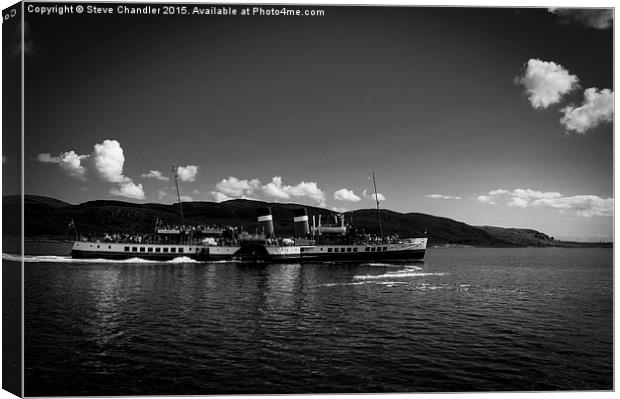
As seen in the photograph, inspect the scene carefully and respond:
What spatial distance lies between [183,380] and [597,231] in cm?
767

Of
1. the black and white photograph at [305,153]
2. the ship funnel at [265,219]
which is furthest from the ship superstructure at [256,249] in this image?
the black and white photograph at [305,153]

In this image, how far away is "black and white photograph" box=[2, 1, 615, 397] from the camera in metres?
8.66

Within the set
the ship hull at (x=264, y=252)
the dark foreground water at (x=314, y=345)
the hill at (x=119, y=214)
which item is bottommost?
the dark foreground water at (x=314, y=345)

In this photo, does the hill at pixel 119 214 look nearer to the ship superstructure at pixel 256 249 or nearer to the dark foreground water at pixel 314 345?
the dark foreground water at pixel 314 345

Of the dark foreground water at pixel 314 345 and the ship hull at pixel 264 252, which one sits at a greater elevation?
the ship hull at pixel 264 252

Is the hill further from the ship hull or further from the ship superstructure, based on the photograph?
the ship hull

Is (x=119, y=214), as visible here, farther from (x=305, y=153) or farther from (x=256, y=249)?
(x=256, y=249)

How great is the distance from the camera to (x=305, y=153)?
35.7ft

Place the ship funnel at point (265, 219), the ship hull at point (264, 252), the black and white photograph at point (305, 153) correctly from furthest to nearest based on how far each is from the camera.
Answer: the ship hull at point (264, 252)
the ship funnel at point (265, 219)
the black and white photograph at point (305, 153)

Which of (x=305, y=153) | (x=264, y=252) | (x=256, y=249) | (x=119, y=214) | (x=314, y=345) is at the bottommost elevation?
(x=314, y=345)

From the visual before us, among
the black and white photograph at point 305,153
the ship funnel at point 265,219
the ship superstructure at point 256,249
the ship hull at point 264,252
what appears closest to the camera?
the black and white photograph at point 305,153

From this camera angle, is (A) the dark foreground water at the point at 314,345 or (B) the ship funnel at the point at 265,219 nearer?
(A) the dark foreground water at the point at 314,345

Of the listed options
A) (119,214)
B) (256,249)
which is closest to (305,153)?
(119,214)

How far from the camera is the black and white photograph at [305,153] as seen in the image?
28.4 ft
